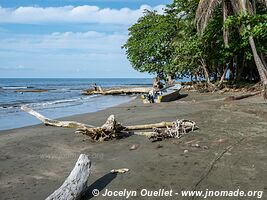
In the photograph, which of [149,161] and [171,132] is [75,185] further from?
[171,132]

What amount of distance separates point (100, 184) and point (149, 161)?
1371 mm

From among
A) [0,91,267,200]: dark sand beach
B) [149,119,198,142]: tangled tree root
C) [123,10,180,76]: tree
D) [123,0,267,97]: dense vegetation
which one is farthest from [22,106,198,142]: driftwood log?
[123,10,180,76]: tree

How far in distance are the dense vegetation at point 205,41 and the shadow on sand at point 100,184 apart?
7.17 m

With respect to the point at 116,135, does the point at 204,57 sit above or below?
above

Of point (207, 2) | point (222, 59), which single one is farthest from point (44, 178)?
point (222, 59)

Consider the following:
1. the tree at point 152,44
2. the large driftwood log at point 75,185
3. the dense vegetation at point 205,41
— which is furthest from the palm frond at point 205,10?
the large driftwood log at point 75,185

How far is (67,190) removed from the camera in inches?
185

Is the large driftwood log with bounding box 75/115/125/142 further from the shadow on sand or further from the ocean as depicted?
the ocean

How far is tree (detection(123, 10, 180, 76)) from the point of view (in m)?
33.8

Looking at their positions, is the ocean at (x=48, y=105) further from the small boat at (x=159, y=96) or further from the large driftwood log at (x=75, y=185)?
the large driftwood log at (x=75, y=185)

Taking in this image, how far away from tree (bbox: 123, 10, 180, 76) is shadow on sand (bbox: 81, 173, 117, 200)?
26.1 metres

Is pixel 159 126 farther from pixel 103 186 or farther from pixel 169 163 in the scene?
pixel 103 186

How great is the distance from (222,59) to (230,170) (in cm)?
1965

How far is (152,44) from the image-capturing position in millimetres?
34594
